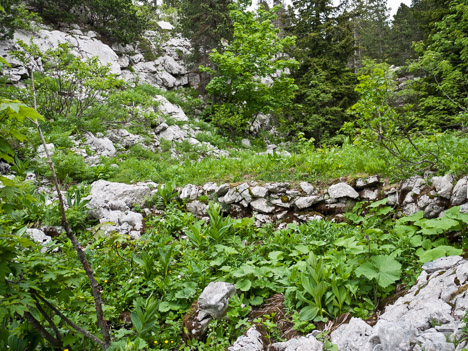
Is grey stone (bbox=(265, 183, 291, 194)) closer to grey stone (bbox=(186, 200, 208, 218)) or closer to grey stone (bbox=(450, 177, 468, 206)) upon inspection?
grey stone (bbox=(186, 200, 208, 218))

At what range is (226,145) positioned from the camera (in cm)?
1391

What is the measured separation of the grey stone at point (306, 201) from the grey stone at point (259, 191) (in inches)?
29.0

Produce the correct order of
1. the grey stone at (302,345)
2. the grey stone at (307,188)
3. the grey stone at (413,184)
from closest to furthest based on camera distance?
1. the grey stone at (302,345)
2. the grey stone at (413,184)
3. the grey stone at (307,188)

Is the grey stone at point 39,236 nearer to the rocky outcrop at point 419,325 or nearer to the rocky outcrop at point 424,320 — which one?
the rocky outcrop at point 419,325

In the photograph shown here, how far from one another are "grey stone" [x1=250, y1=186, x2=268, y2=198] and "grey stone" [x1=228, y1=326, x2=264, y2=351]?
10.8ft

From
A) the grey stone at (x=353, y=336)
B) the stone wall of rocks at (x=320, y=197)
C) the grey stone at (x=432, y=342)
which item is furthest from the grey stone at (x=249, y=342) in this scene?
the stone wall of rocks at (x=320, y=197)

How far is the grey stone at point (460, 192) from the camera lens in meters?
3.74

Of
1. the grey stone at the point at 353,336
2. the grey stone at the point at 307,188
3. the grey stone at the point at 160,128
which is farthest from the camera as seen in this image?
the grey stone at the point at 160,128

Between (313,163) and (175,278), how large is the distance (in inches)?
160

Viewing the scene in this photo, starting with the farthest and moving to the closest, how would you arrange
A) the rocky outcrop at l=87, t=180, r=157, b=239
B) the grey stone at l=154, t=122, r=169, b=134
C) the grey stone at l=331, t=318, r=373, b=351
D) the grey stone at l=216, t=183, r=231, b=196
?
the grey stone at l=154, t=122, r=169, b=134 < the grey stone at l=216, t=183, r=231, b=196 < the rocky outcrop at l=87, t=180, r=157, b=239 < the grey stone at l=331, t=318, r=373, b=351

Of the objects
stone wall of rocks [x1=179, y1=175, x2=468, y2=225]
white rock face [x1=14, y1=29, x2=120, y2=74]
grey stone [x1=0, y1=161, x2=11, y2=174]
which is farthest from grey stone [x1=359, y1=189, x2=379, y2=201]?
white rock face [x1=14, y1=29, x2=120, y2=74]

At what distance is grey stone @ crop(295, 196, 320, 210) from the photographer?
5554 millimetres

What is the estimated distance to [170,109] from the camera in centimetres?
1527

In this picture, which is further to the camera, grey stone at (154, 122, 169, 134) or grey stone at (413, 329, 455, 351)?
grey stone at (154, 122, 169, 134)
